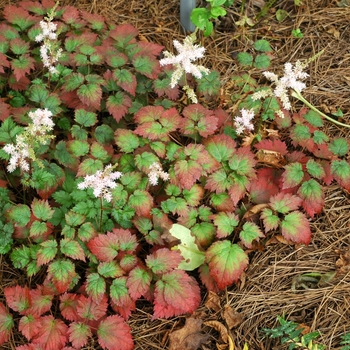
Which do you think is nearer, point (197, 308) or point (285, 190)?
point (197, 308)

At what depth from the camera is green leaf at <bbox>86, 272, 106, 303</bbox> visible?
2.11m

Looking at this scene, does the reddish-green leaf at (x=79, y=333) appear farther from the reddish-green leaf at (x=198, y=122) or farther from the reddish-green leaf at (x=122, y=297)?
the reddish-green leaf at (x=198, y=122)

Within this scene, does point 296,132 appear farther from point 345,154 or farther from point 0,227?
point 0,227

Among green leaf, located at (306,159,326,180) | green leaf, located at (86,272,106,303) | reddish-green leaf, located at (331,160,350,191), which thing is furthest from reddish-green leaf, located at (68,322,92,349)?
reddish-green leaf, located at (331,160,350,191)

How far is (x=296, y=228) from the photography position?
2.30 metres

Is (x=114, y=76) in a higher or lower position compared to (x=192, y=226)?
higher

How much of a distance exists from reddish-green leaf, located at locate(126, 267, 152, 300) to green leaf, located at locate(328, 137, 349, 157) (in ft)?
3.89

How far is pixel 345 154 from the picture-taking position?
8.81 feet

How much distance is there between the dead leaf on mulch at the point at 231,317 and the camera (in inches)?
84.9

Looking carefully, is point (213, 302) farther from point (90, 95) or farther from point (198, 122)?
point (90, 95)

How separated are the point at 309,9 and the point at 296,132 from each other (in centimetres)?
113

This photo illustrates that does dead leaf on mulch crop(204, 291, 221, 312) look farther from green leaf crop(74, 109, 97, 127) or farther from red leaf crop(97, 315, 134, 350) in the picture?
green leaf crop(74, 109, 97, 127)

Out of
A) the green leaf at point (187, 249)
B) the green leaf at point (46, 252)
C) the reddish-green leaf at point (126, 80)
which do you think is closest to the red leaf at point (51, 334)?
the green leaf at point (46, 252)

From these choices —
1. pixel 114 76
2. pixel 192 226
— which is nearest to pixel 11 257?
pixel 192 226
